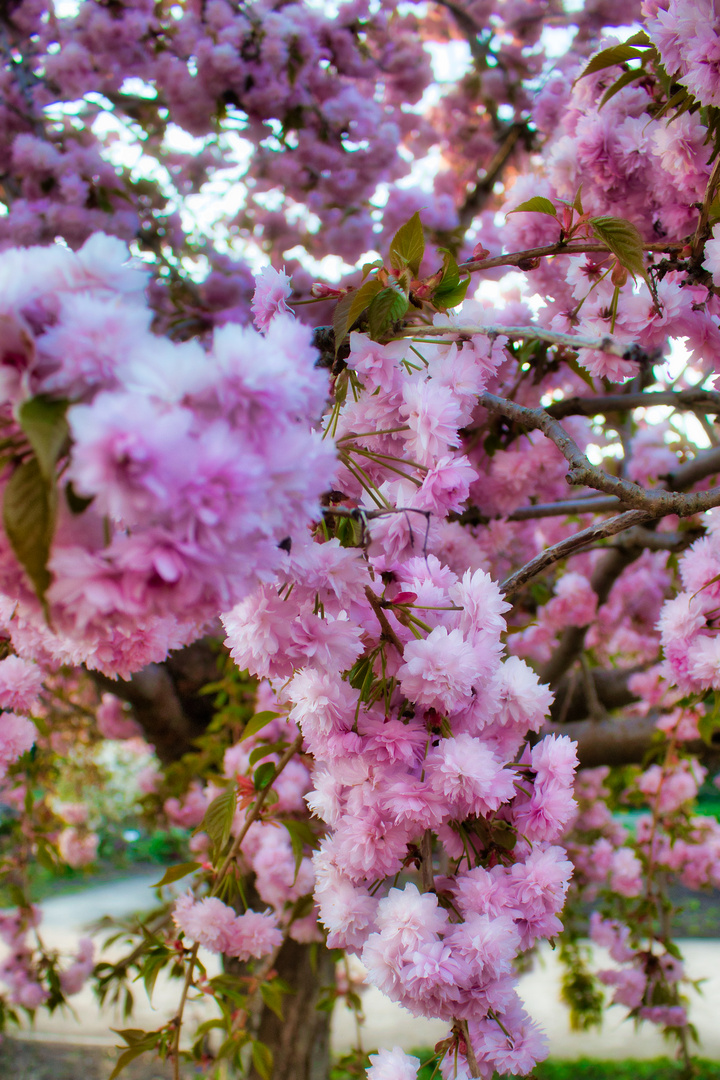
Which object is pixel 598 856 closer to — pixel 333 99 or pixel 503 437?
pixel 503 437

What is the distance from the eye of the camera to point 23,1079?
12.8 feet

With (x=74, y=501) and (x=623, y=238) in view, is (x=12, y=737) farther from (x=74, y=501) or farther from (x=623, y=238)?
(x=623, y=238)

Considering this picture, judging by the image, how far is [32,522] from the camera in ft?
1.36

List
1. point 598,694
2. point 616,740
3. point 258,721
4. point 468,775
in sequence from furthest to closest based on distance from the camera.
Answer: point 598,694 < point 616,740 < point 258,721 < point 468,775

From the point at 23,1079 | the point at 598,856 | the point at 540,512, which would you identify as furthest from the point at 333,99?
the point at 23,1079

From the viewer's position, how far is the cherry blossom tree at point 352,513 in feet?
1.45

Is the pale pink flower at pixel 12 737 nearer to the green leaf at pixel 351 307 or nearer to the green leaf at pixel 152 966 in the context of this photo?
the green leaf at pixel 152 966

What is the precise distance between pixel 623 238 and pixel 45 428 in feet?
2.41

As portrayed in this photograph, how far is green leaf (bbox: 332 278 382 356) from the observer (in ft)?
2.55

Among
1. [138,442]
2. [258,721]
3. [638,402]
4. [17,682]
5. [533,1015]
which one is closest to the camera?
[138,442]

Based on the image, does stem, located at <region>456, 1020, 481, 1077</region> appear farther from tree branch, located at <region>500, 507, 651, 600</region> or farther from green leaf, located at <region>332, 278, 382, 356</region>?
green leaf, located at <region>332, 278, 382, 356</region>

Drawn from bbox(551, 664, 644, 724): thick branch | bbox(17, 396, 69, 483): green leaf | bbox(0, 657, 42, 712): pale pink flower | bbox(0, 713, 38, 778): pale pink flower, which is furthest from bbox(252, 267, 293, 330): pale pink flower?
bbox(551, 664, 644, 724): thick branch

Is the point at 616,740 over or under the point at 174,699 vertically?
under

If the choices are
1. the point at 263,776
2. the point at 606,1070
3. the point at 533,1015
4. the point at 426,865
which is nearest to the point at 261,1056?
the point at 263,776
